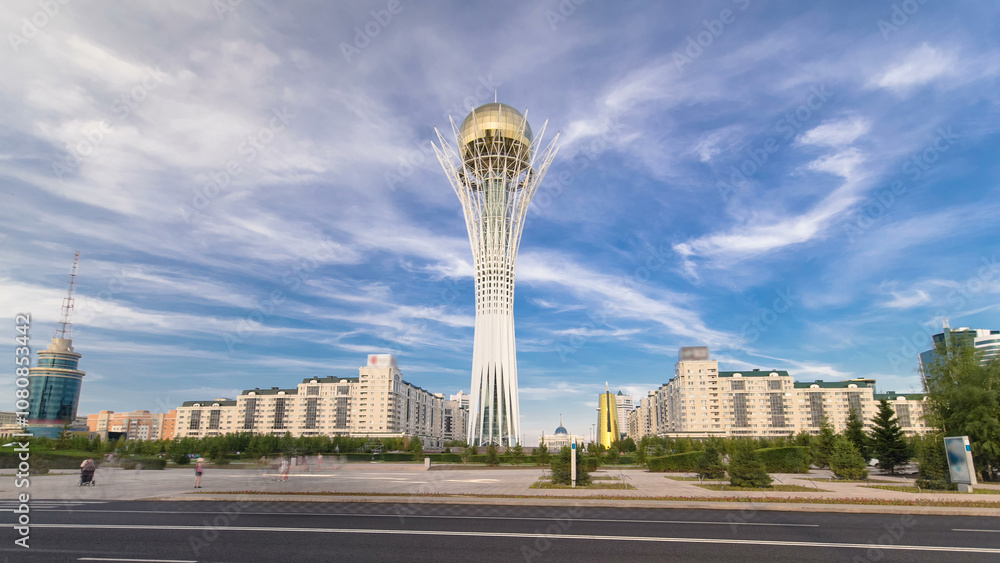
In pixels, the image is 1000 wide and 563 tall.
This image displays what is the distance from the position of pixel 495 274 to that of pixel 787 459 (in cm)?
4837

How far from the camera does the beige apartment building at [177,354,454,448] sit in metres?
150

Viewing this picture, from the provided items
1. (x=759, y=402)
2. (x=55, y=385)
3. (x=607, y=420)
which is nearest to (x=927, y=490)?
(x=759, y=402)

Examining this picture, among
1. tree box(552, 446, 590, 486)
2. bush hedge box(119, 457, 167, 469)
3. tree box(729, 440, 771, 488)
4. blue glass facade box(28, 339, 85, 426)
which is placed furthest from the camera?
blue glass facade box(28, 339, 85, 426)

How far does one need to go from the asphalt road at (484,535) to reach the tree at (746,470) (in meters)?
7.81

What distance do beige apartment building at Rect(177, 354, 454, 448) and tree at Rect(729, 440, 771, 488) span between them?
430 feet

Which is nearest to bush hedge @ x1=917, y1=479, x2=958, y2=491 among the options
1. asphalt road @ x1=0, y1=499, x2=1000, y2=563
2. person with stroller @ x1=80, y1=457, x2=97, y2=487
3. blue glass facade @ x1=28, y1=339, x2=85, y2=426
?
asphalt road @ x1=0, y1=499, x2=1000, y2=563

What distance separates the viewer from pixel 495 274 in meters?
80.6

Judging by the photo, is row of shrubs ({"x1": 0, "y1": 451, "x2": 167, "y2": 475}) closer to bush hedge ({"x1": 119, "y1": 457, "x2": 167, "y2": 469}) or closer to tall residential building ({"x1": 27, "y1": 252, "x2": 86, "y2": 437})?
bush hedge ({"x1": 119, "y1": 457, "x2": 167, "y2": 469})

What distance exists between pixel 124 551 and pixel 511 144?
80689 millimetres

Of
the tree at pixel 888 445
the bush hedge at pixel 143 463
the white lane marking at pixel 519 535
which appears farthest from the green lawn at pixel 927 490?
the bush hedge at pixel 143 463

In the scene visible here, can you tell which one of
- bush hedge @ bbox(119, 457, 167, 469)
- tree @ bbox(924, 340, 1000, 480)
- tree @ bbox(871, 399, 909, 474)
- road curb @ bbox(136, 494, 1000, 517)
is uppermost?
tree @ bbox(924, 340, 1000, 480)

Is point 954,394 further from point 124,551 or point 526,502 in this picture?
point 124,551

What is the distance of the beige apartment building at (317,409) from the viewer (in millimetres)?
149500

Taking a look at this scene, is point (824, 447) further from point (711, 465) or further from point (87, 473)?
point (87, 473)
